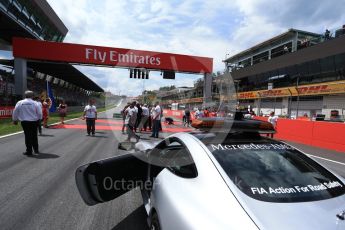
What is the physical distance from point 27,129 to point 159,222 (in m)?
6.34

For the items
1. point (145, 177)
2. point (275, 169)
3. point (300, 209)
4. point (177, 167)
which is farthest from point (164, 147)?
point (300, 209)

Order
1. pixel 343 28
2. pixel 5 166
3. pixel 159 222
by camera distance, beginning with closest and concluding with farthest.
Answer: pixel 159 222 → pixel 5 166 → pixel 343 28

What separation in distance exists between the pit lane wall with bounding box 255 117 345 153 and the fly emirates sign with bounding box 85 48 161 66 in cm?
1192

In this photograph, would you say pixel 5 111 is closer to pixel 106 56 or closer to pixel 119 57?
pixel 106 56

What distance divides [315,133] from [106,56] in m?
16.5

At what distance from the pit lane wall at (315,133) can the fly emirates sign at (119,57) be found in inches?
469

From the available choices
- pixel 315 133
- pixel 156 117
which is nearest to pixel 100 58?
pixel 156 117

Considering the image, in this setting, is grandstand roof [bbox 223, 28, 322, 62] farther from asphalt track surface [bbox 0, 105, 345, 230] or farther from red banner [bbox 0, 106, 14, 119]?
asphalt track surface [bbox 0, 105, 345, 230]

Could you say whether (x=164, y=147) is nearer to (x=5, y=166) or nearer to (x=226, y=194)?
(x=226, y=194)

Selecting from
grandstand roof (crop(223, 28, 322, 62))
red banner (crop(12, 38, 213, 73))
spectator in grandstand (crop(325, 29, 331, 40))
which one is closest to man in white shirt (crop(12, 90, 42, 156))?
red banner (crop(12, 38, 213, 73))

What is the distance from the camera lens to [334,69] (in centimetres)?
3062

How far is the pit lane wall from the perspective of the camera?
40.9 feet

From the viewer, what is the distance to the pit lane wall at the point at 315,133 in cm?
1246

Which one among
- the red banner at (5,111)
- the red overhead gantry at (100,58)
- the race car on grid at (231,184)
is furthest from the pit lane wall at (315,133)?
the red banner at (5,111)
